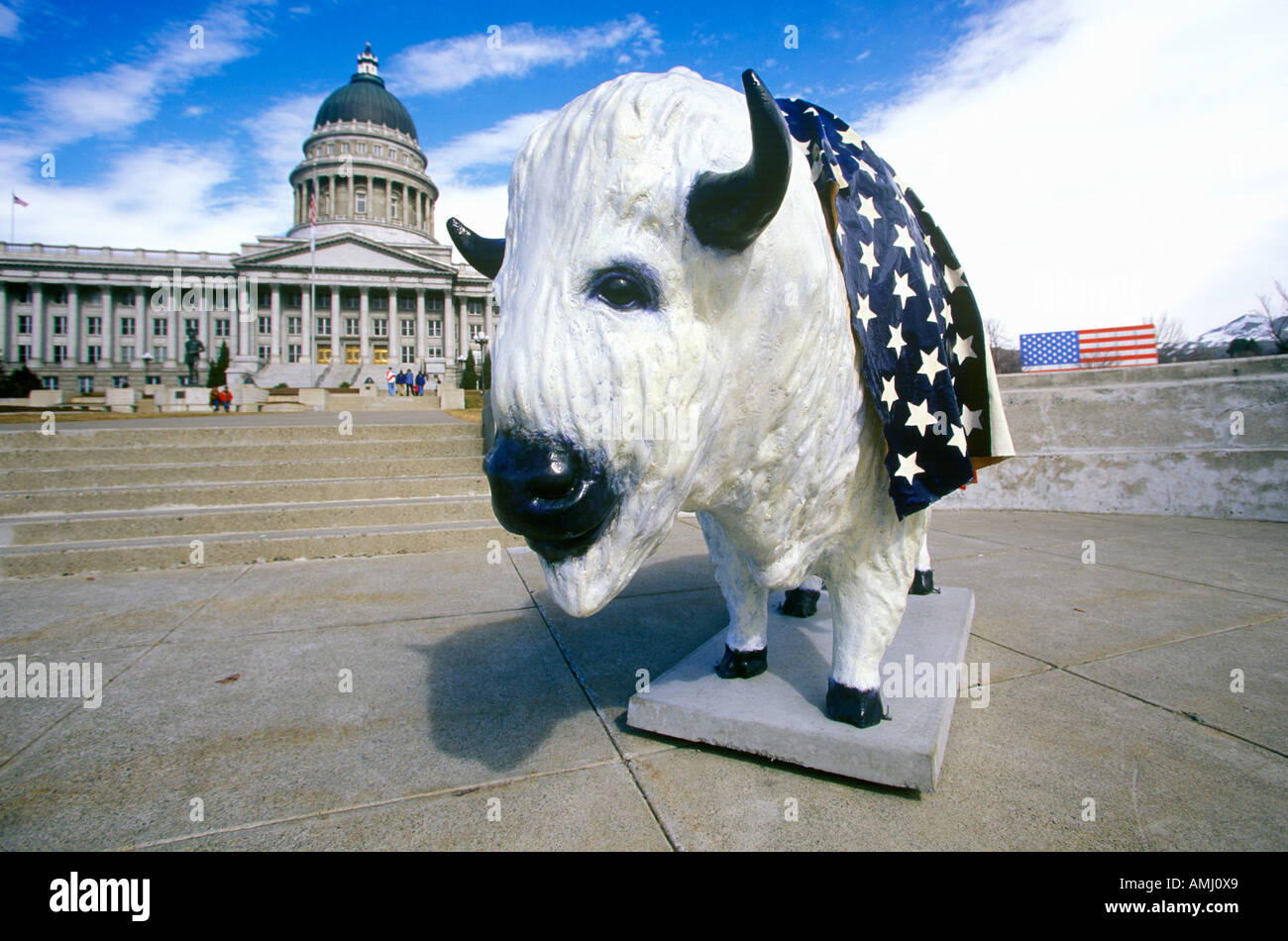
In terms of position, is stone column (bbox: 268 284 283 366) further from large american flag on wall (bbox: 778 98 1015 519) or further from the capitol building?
large american flag on wall (bbox: 778 98 1015 519)

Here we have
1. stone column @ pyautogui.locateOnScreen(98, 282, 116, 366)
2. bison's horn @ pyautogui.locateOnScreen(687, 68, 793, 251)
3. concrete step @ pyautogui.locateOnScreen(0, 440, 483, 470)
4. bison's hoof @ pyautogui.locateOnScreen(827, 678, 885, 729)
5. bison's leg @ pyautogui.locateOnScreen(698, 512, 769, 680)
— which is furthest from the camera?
stone column @ pyautogui.locateOnScreen(98, 282, 116, 366)

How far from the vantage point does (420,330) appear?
227ft

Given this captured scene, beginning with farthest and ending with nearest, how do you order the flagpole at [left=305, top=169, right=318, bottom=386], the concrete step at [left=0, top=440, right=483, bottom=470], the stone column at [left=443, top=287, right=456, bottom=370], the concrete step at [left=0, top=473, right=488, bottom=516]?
the stone column at [left=443, top=287, right=456, bottom=370] → the flagpole at [left=305, top=169, right=318, bottom=386] → the concrete step at [left=0, top=440, right=483, bottom=470] → the concrete step at [left=0, top=473, right=488, bottom=516]

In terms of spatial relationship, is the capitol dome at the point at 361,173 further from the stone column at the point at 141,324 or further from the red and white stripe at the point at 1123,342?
the red and white stripe at the point at 1123,342

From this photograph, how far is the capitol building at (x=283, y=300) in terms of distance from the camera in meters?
64.1

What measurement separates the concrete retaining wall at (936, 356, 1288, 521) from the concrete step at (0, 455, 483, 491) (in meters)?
6.57

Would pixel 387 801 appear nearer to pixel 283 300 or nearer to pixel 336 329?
pixel 336 329

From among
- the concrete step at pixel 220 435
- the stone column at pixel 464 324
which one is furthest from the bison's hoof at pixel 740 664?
the stone column at pixel 464 324

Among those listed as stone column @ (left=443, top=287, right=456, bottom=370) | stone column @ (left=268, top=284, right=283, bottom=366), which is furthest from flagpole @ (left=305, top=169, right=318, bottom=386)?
stone column @ (left=443, top=287, right=456, bottom=370)

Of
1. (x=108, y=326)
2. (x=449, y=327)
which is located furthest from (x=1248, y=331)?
(x=108, y=326)

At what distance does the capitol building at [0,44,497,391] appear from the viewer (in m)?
64.1
